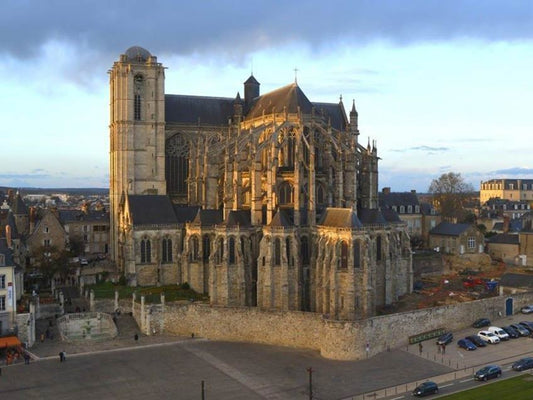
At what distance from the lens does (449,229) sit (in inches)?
2746

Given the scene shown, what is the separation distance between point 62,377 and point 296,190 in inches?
865

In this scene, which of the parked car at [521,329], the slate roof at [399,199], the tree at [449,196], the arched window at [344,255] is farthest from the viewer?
the tree at [449,196]

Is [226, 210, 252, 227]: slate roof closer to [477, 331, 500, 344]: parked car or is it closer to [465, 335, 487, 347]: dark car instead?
[465, 335, 487, 347]: dark car

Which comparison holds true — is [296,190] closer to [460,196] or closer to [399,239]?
[399,239]

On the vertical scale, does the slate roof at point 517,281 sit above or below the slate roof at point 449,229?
below

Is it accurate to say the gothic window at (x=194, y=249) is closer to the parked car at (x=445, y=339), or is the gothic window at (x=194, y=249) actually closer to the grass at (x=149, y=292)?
the grass at (x=149, y=292)

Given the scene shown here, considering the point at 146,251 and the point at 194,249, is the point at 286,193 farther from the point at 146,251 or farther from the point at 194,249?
the point at 146,251

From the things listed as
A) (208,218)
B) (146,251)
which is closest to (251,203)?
(208,218)

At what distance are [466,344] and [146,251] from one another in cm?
2798

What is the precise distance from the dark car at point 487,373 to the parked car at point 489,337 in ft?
22.2

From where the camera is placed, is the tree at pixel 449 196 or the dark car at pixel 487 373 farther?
the tree at pixel 449 196

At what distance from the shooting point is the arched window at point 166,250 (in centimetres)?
5236

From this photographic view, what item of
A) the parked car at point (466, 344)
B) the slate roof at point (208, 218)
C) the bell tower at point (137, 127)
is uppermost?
the bell tower at point (137, 127)

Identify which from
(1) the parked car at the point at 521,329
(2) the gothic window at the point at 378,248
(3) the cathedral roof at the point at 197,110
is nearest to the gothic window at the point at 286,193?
(2) the gothic window at the point at 378,248
